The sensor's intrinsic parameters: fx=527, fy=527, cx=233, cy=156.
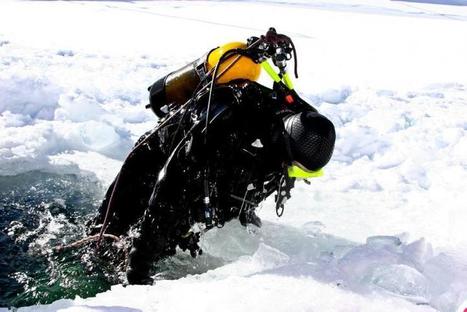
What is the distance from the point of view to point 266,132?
296cm

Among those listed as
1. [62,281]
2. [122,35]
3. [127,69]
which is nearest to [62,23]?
[122,35]

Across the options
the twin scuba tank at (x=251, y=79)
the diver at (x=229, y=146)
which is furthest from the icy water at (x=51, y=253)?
the twin scuba tank at (x=251, y=79)

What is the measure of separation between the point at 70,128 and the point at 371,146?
10.5ft

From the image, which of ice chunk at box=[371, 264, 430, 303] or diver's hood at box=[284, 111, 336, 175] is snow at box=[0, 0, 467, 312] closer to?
ice chunk at box=[371, 264, 430, 303]

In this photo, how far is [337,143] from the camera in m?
5.58

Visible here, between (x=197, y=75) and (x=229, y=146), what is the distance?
61cm

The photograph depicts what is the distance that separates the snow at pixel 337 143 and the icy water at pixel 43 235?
26 cm

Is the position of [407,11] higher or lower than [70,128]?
higher

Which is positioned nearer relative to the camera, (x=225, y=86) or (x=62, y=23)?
(x=225, y=86)

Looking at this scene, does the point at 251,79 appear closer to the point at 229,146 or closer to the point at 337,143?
the point at 229,146

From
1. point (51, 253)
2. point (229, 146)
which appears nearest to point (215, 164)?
point (229, 146)

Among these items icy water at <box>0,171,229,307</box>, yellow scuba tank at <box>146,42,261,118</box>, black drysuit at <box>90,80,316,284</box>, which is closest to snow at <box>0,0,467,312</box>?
icy water at <box>0,171,229,307</box>

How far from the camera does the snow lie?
7.87 ft

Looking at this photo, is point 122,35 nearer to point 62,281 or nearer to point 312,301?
point 62,281
